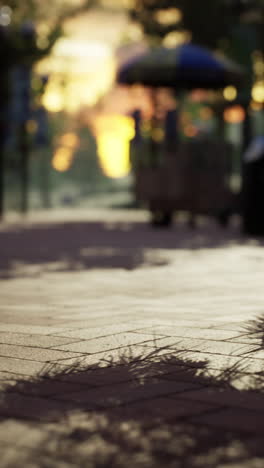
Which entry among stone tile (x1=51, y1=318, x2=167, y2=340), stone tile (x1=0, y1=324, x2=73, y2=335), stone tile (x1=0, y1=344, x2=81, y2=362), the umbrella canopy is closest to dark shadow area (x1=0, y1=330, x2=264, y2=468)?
stone tile (x1=0, y1=344, x2=81, y2=362)

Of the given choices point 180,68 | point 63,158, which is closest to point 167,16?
point 180,68

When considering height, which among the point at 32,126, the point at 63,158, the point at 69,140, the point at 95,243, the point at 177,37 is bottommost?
the point at 95,243

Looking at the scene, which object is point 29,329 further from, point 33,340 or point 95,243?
point 95,243

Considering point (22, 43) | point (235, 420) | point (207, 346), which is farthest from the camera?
point (22, 43)

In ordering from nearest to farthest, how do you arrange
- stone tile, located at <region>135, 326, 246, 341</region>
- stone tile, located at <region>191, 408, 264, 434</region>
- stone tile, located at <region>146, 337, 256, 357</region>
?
stone tile, located at <region>191, 408, 264, 434</region> < stone tile, located at <region>146, 337, 256, 357</region> < stone tile, located at <region>135, 326, 246, 341</region>

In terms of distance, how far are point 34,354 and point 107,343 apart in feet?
1.44

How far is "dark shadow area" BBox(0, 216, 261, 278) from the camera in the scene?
9.55 metres

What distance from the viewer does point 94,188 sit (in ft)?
247

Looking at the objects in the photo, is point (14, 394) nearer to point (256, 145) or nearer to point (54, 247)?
point (54, 247)

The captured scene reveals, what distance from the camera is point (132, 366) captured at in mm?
3990

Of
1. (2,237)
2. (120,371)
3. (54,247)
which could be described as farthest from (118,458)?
(2,237)

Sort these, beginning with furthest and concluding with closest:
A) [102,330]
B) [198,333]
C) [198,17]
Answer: [198,17]
[102,330]
[198,333]

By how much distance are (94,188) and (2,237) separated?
202 ft

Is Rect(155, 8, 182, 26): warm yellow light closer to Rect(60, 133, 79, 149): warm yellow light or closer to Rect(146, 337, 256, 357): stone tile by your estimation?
Rect(146, 337, 256, 357): stone tile
